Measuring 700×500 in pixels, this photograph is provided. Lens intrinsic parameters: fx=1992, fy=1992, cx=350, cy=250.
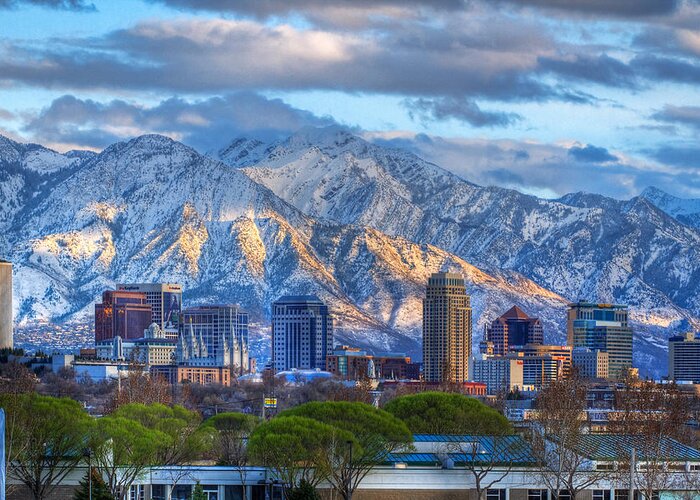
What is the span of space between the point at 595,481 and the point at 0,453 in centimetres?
6033

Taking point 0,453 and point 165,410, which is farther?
point 165,410

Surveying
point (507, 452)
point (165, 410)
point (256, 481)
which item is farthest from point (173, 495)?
point (165, 410)

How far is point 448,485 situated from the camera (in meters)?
128

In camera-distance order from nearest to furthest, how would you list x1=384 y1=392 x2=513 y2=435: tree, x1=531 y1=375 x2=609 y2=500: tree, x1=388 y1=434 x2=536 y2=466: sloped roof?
x1=531 y1=375 x2=609 y2=500: tree → x1=388 y1=434 x2=536 y2=466: sloped roof → x1=384 y1=392 x2=513 y2=435: tree

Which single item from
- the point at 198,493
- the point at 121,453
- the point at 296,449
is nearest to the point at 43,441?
the point at 121,453

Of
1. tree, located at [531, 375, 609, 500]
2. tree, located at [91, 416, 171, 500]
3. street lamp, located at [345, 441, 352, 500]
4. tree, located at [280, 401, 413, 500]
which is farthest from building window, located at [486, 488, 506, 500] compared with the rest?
tree, located at [91, 416, 171, 500]

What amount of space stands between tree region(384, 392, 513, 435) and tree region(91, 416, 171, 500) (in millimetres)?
25668

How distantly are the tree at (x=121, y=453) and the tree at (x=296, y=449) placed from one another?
24.5ft

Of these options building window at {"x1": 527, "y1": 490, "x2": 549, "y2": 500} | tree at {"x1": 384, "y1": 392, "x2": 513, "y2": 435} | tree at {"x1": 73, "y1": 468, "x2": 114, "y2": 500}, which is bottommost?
building window at {"x1": 527, "y1": 490, "x2": 549, "y2": 500}

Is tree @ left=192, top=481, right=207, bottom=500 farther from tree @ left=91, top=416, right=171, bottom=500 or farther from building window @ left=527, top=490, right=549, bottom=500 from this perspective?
building window @ left=527, top=490, right=549, bottom=500

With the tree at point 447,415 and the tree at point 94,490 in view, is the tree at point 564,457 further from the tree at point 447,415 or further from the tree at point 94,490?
the tree at point 94,490

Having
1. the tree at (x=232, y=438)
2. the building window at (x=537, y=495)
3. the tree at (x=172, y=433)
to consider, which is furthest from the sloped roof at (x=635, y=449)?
the tree at (x=172, y=433)

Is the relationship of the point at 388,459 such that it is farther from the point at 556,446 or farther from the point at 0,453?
the point at 0,453

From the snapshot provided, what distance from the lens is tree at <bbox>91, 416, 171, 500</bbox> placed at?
13025 centimetres
